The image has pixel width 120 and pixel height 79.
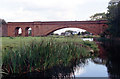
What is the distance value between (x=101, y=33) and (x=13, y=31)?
21447 mm

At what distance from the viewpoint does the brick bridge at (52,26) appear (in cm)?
3061

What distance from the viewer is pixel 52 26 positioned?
108 ft

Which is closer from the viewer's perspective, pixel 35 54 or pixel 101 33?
pixel 35 54

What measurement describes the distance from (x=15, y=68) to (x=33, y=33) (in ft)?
95.7

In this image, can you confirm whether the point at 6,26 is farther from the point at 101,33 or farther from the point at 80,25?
the point at 101,33

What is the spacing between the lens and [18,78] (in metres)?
5.30

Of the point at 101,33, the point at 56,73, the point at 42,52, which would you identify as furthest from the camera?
the point at 101,33

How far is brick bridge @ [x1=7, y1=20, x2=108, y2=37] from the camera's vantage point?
100 ft

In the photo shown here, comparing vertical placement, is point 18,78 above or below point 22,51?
below

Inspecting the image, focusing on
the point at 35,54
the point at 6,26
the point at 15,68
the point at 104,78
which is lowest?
the point at 104,78

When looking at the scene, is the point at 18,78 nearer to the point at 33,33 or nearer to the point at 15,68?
the point at 15,68

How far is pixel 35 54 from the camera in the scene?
17.7ft

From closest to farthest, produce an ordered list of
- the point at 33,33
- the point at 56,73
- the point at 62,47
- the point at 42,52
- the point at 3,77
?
the point at 3,77, the point at 42,52, the point at 56,73, the point at 62,47, the point at 33,33

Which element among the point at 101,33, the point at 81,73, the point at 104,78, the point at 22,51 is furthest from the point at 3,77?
the point at 101,33
